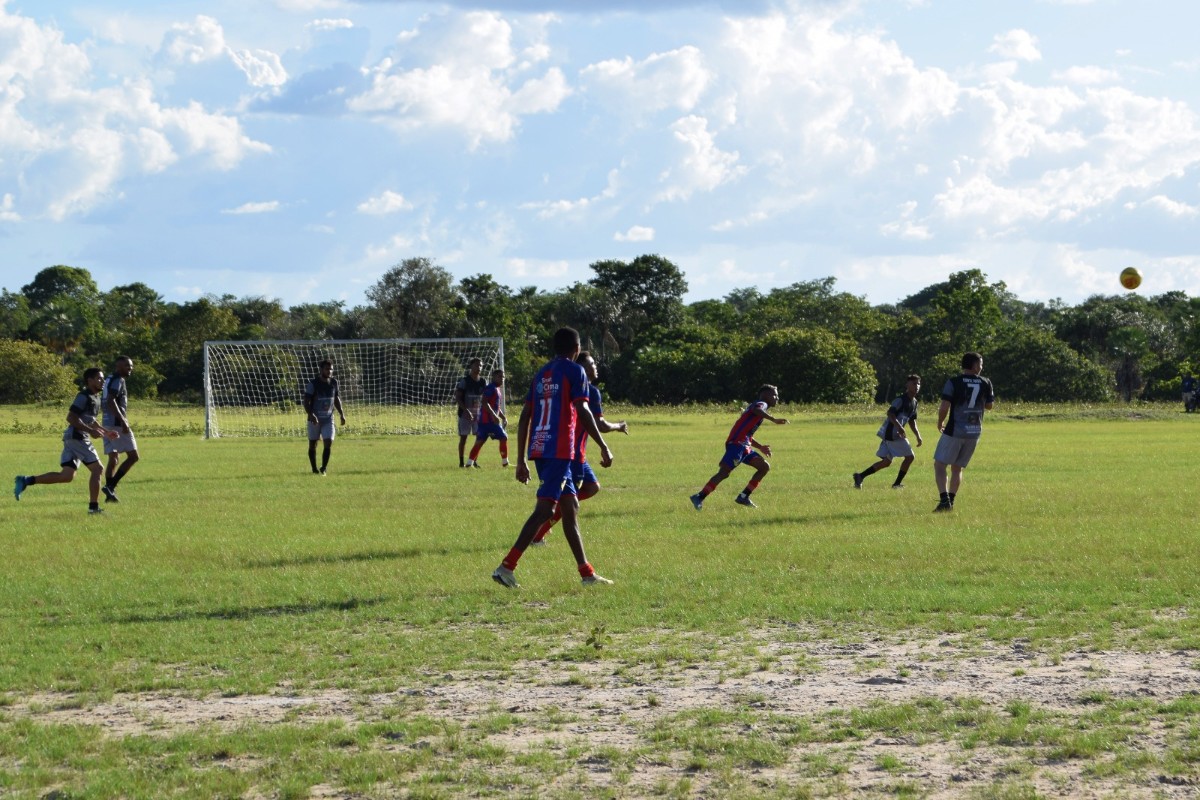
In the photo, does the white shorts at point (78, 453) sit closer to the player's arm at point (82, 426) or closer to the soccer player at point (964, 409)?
the player's arm at point (82, 426)

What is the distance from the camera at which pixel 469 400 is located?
82.8ft

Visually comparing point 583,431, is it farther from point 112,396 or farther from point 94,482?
point 112,396

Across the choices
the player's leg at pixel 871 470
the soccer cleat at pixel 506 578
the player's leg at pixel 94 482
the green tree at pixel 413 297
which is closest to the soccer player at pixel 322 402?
the player's leg at pixel 94 482

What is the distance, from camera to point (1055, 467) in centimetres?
2416

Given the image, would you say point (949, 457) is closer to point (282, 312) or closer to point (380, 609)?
point (380, 609)

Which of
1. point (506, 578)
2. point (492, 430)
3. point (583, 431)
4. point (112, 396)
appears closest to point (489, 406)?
point (492, 430)

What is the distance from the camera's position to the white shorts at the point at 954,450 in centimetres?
1556

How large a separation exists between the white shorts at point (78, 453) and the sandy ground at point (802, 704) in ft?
31.1

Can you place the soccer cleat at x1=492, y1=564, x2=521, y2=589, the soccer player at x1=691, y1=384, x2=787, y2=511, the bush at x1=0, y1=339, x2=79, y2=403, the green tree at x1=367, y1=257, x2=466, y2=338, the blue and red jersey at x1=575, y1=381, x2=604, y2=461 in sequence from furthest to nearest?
the green tree at x1=367, y1=257, x2=466, y2=338, the bush at x1=0, y1=339, x2=79, y2=403, the soccer player at x1=691, y1=384, x2=787, y2=511, the blue and red jersey at x1=575, y1=381, x2=604, y2=461, the soccer cleat at x1=492, y1=564, x2=521, y2=589

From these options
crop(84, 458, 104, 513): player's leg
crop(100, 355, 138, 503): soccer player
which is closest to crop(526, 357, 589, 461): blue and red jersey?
crop(84, 458, 104, 513): player's leg

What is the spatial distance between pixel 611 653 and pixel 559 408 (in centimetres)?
273

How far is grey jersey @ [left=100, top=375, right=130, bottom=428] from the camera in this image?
17.4 m

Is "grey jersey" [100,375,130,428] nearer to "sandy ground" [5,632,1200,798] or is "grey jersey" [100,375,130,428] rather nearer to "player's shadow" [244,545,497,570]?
"player's shadow" [244,545,497,570]

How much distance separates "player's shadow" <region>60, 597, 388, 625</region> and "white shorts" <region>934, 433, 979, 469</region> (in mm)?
8127
